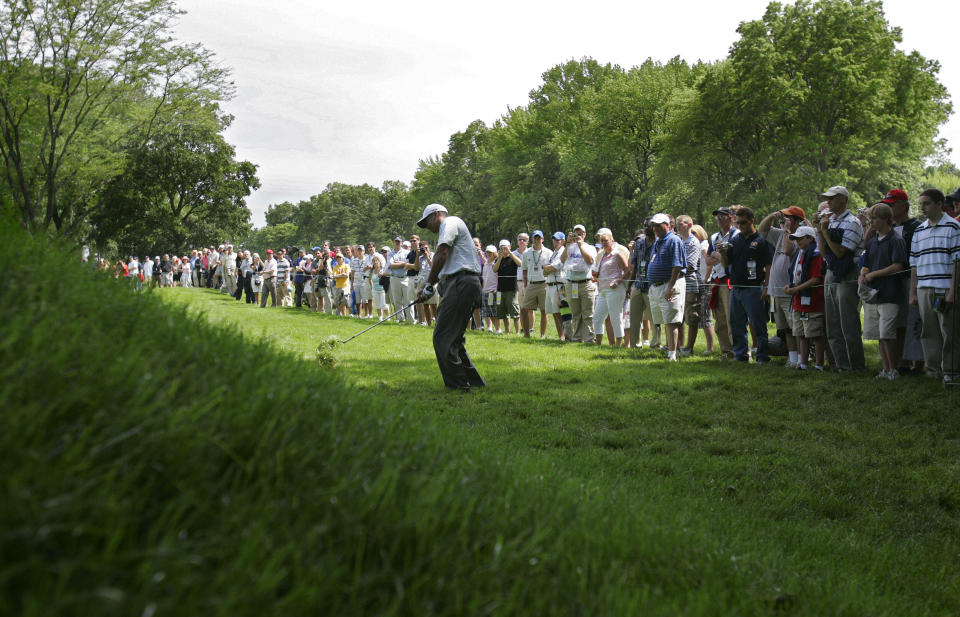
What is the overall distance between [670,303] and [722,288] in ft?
3.08

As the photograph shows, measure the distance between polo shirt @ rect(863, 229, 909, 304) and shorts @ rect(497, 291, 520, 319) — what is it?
8.92m

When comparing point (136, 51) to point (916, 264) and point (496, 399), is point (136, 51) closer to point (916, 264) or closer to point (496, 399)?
point (496, 399)

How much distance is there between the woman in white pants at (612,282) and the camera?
13.8 meters

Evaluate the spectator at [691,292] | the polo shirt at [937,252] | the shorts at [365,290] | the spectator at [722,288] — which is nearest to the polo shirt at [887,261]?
the polo shirt at [937,252]

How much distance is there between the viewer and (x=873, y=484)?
5.31 meters

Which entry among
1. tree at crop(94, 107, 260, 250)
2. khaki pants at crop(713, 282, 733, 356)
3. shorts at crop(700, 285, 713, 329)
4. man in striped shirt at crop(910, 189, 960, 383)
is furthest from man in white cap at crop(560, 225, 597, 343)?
tree at crop(94, 107, 260, 250)

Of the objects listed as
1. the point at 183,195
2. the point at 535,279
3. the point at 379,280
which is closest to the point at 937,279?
the point at 535,279

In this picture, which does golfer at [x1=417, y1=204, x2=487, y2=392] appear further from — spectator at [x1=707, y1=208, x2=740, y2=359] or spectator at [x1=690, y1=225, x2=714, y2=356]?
spectator at [x1=690, y1=225, x2=714, y2=356]

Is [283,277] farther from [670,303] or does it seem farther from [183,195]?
[183,195]

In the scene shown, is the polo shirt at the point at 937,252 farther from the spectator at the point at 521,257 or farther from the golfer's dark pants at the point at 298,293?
the golfer's dark pants at the point at 298,293

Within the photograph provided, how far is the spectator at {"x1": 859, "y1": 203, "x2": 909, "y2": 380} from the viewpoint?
902 cm

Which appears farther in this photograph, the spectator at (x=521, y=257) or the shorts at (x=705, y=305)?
the spectator at (x=521, y=257)

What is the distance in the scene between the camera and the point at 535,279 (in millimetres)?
16047

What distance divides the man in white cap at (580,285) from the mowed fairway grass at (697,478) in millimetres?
3730
